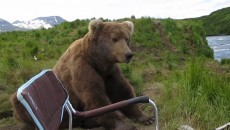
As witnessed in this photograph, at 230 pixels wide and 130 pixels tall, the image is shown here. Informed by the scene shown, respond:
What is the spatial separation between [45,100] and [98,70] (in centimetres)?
218

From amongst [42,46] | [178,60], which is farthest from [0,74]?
[178,60]

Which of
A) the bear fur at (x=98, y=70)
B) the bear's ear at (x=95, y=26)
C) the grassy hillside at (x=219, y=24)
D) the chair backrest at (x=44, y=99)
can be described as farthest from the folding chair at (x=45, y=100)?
the grassy hillside at (x=219, y=24)

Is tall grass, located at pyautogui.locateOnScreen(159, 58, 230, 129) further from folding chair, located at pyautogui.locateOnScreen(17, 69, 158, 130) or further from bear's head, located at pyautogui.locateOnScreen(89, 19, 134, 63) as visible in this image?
folding chair, located at pyautogui.locateOnScreen(17, 69, 158, 130)

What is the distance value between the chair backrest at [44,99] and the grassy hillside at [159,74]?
204 cm

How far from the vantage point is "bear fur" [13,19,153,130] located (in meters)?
5.21

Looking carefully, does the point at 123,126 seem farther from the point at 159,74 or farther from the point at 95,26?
the point at 159,74

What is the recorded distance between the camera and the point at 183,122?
544 centimetres

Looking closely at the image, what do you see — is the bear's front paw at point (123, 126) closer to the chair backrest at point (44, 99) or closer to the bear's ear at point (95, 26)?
the bear's ear at point (95, 26)

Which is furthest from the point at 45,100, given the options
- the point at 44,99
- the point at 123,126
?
the point at 123,126

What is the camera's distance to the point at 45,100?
10.8 ft

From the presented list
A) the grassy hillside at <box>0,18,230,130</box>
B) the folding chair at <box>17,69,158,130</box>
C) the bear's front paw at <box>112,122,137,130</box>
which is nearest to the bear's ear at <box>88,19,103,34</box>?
the bear's front paw at <box>112,122,137,130</box>

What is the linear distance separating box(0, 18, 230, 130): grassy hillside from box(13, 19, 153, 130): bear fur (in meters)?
0.61

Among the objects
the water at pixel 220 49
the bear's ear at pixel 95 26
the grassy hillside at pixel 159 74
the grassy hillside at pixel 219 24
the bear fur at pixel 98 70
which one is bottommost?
the grassy hillside at pixel 219 24

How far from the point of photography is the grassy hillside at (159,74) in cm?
570
